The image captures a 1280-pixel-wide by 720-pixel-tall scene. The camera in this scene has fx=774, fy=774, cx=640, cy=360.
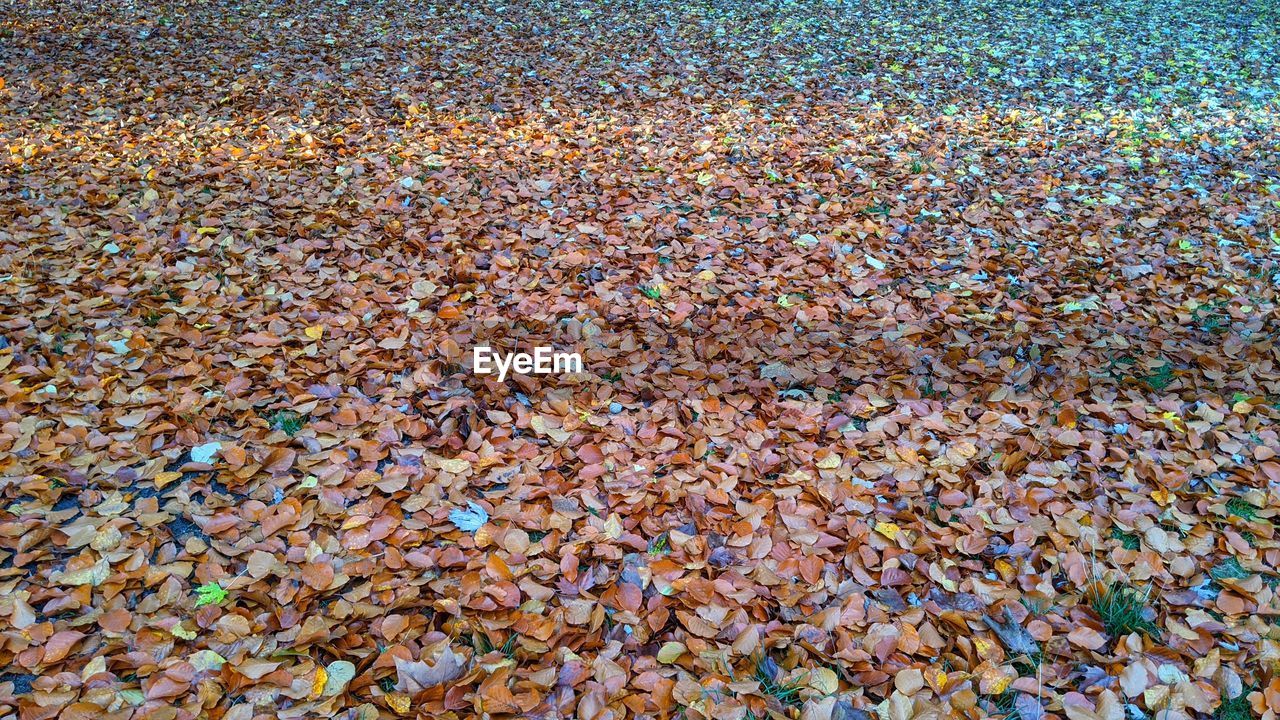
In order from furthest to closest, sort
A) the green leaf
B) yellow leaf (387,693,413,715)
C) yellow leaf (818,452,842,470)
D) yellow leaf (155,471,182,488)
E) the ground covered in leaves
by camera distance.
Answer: yellow leaf (818,452,842,470) < yellow leaf (155,471,182,488) < the green leaf < the ground covered in leaves < yellow leaf (387,693,413,715)

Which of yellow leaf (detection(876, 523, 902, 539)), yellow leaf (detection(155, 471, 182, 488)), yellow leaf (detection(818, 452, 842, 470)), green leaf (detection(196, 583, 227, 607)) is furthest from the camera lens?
yellow leaf (detection(818, 452, 842, 470))

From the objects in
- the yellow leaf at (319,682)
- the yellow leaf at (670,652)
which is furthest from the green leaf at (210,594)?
the yellow leaf at (670,652)

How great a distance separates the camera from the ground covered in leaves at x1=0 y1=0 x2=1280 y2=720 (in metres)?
1.94

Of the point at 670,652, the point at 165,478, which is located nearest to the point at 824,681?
the point at 670,652

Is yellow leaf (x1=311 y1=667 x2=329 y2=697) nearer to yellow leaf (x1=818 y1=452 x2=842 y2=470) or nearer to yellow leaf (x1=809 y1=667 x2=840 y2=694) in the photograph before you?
yellow leaf (x1=809 y1=667 x2=840 y2=694)

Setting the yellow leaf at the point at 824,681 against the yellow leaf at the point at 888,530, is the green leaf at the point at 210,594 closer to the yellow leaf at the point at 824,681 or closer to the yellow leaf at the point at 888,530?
the yellow leaf at the point at 824,681

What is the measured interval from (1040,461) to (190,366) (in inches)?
119

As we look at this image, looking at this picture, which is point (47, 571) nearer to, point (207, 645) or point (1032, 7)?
point (207, 645)

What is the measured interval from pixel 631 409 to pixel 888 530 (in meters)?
0.98

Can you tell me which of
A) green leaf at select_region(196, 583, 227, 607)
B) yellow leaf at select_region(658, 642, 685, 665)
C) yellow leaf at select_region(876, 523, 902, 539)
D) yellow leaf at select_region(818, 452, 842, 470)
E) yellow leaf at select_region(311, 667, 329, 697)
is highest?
yellow leaf at select_region(818, 452, 842, 470)

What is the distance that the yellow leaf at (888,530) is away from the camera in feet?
7.54

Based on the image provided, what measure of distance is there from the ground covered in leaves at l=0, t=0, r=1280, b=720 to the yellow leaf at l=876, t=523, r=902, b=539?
1.3 inches

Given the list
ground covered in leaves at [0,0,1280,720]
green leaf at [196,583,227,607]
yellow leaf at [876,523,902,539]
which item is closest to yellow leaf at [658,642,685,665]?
ground covered in leaves at [0,0,1280,720]

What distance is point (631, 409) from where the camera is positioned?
281 centimetres
